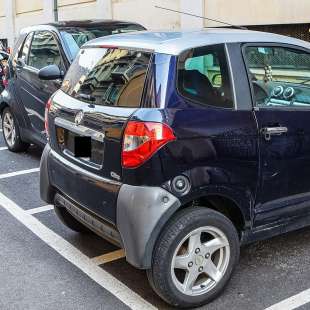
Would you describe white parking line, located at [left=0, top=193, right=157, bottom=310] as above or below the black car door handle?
below

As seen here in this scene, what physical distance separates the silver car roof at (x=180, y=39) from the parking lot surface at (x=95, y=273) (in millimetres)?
1580

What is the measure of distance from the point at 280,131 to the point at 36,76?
3805 mm

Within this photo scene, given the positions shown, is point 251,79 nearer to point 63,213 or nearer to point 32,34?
point 63,213

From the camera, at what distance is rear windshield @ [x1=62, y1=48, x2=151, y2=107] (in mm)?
3520

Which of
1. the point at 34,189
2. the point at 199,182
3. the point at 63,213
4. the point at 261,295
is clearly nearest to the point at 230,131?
the point at 199,182

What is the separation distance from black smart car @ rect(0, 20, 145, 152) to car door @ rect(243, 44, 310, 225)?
109 inches

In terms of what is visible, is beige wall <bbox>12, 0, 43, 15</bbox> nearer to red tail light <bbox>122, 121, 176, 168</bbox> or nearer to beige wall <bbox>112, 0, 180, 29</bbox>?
beige wall <bbox>112, 0, 180, 29</bbox>

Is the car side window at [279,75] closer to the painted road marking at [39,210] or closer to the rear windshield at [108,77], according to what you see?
the rear windshield at [108,77]

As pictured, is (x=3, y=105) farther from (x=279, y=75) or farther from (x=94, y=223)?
(x=279, y=75)

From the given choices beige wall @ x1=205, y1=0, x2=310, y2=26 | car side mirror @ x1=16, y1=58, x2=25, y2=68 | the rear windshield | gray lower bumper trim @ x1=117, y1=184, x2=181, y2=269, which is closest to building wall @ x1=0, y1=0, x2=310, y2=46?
beige wall @ x1=205, y1=0, x2=310, y2=26

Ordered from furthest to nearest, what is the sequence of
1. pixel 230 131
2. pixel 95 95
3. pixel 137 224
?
pixel 95 95 < pixel 230 131 < pixel 137 224

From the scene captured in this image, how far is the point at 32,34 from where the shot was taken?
23.6 feet

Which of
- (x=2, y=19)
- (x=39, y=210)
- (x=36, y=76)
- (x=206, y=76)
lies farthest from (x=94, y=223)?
(x=2, y=19)

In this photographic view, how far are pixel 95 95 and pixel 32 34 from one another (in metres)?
3.75
